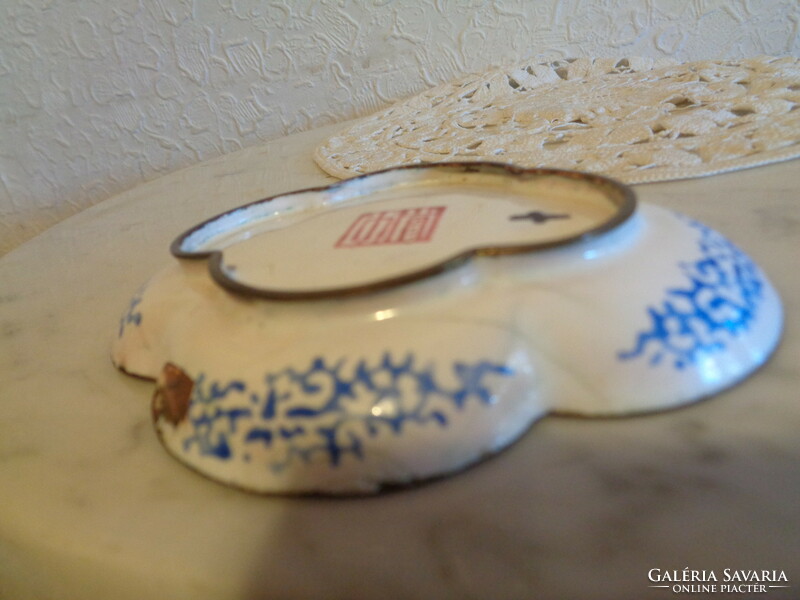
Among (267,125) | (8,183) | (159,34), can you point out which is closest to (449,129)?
(267,125)

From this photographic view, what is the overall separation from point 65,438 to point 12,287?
0.99 feet

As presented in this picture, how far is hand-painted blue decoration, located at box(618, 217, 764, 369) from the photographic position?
0.78ft

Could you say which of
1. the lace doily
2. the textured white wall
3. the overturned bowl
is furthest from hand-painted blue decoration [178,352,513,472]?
the textured white wall

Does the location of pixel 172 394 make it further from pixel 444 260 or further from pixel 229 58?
pixel 229 58

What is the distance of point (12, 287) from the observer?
1.72 ft

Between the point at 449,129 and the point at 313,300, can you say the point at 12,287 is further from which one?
the point at 449,129

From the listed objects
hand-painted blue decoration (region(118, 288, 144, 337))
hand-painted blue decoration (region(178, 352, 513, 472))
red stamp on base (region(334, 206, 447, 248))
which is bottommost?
hand-painted blue decoration (region(178, 352, 513, 472))

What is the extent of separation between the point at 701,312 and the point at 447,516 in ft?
0.44

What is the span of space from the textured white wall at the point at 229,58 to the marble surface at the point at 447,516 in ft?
2.90

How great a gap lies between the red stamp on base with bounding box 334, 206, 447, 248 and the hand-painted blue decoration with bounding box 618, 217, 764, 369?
12 centimetres

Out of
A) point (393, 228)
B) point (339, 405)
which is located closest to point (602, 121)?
point (393, 228)

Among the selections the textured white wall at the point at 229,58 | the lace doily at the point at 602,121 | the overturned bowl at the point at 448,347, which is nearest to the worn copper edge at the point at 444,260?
the overturned bowl at the point at 448,347

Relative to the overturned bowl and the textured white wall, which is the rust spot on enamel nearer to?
the overturned bowl

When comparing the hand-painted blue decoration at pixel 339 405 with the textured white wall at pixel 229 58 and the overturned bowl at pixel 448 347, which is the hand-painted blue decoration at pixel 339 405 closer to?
the overturned bowl at pixel 448 347
